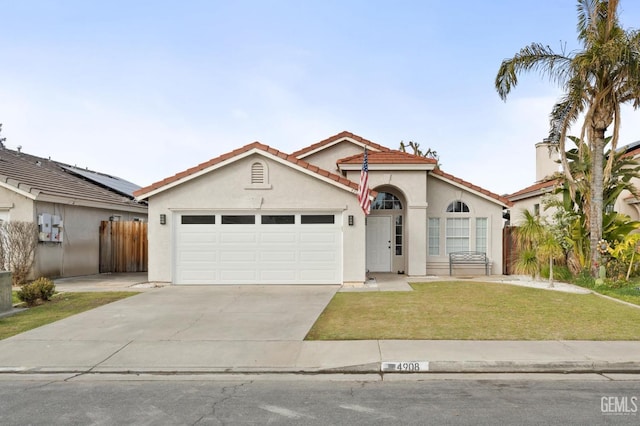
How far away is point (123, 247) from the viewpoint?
719 inches

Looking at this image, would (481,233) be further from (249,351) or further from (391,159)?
(249,351)

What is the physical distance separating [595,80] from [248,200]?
37.1ft

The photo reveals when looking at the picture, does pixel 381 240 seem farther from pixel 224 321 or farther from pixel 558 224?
pixel 224 321

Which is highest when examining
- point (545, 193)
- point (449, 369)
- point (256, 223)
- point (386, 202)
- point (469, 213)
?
point (545, 193)

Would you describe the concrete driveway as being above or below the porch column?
below

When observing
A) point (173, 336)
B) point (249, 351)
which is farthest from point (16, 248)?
point (249, 351)

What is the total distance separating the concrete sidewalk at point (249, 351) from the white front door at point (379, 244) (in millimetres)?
7706

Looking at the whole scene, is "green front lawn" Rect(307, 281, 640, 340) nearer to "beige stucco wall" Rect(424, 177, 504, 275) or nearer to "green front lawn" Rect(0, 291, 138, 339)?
"beige stucco wall" Rect(424, 177, 504, 275)

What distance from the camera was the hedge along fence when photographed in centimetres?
1404

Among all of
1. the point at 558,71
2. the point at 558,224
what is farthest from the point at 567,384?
the point at 558,71

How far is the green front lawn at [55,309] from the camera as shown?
8.59 m

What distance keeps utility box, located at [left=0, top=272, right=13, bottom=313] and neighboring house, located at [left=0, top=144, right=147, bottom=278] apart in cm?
507

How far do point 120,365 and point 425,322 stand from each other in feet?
17.7

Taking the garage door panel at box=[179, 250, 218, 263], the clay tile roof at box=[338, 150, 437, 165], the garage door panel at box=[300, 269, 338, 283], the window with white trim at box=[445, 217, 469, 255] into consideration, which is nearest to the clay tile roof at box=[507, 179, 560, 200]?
the window with white trim at box=[445, 217, 469, 255]
